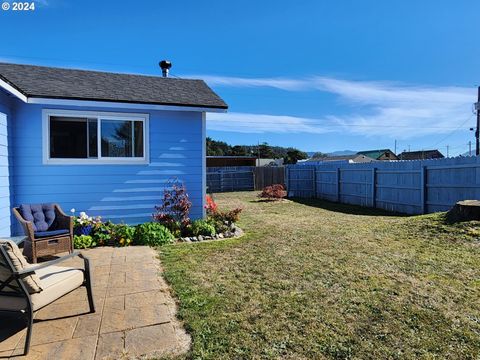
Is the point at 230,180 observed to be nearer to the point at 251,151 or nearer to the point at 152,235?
the point at 152,235

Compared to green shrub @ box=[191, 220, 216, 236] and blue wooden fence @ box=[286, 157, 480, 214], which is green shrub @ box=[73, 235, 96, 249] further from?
blue wooden fence @ box=[286, 157, 480, 214]

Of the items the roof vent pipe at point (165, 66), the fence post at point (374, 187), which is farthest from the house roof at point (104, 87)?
the fence post at point (374, 187)

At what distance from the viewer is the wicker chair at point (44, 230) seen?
5504mm

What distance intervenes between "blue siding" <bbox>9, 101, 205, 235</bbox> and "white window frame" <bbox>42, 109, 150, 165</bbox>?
0.09 metres

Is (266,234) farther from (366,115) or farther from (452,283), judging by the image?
(366,115)

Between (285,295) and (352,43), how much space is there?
54.7ft

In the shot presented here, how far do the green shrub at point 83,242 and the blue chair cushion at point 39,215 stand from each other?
597 mm

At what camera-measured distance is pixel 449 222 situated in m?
8.15

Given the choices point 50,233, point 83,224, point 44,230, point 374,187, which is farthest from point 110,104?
point 374,187

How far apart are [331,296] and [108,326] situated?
255cm

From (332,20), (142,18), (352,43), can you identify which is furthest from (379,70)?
(142,18)

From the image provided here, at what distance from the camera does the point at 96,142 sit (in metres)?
7.73

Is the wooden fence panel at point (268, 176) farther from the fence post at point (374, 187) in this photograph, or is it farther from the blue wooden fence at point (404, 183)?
the fence post at point (374, 187)

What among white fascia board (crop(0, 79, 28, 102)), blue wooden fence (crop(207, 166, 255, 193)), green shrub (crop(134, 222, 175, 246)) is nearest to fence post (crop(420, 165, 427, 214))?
green shrub (crop(134, 222, 175, 246))
